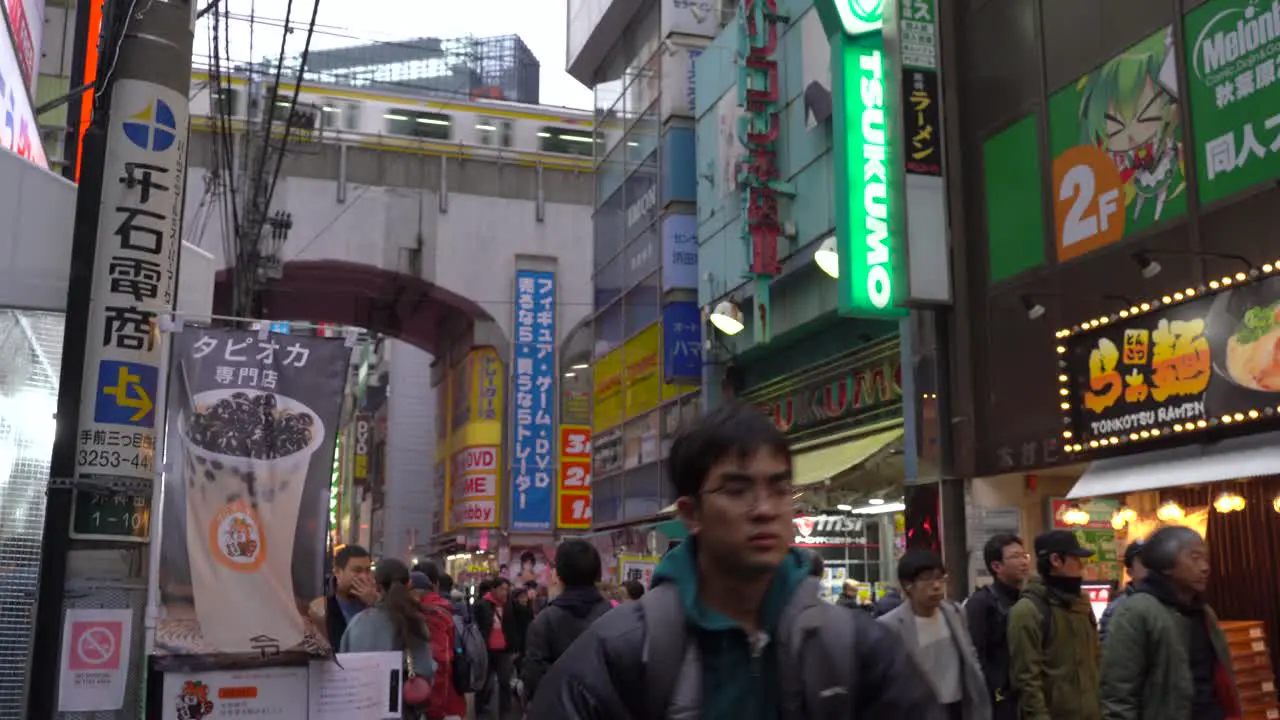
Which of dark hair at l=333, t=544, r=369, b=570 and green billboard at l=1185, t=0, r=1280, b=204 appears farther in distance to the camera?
green billboard at l=1185, t=0, r=1280, b=204

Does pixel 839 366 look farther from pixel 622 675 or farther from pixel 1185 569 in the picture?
pixel 622 675

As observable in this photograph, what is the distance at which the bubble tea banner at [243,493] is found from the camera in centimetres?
696

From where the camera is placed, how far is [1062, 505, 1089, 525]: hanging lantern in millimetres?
14170

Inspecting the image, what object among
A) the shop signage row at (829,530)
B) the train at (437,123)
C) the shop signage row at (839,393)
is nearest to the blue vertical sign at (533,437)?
the train at (437,123)

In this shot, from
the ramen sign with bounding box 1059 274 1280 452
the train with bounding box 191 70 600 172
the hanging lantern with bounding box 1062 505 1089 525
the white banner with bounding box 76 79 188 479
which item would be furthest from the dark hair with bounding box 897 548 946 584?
the train with bounding box 191 70 600 172

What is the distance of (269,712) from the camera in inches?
284

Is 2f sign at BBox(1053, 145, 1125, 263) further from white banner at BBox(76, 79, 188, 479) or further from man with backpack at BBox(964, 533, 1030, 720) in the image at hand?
white banner at BBox(76, 79, 188, 479)

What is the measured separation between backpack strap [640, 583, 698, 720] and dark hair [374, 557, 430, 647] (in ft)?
19.0

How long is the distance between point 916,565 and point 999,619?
110 centimetres

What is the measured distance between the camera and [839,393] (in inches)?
734

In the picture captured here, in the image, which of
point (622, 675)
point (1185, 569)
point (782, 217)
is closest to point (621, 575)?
point (782, 217)

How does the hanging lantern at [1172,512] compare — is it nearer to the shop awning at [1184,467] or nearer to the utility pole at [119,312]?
the shop awning at [1184,467]

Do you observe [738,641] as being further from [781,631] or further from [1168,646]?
[1168,646]

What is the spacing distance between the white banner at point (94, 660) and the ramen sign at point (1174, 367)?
8.72 metres
